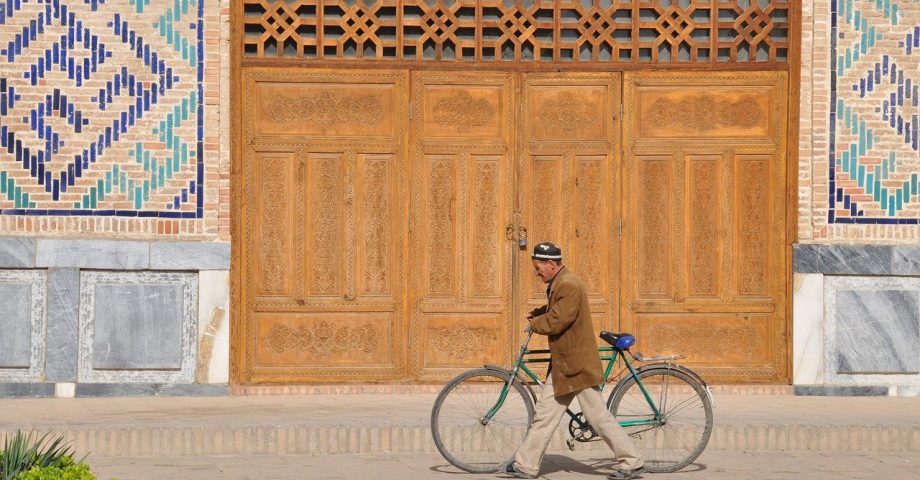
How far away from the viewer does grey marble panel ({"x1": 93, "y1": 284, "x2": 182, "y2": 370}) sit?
487 inches

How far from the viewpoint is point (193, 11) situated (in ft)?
41.2

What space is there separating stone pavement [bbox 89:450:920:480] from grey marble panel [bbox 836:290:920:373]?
7.97 feet

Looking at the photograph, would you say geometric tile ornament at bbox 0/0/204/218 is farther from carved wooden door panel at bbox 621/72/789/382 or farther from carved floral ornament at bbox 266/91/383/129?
carved wooden door panel at bbox 621/72/789/382

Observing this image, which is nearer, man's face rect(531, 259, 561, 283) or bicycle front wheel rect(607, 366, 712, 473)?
man's face rect(531, 259, 561, 283)

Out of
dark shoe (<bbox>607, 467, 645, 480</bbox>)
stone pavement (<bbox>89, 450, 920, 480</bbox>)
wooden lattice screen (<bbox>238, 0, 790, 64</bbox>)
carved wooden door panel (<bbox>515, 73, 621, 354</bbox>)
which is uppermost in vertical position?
wooden lattice screen (<bbox>238, 0, 790, 64</bbox>)

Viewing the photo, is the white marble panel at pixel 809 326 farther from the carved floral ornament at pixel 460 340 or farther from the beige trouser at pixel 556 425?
the beige trouser at pixel 556 425

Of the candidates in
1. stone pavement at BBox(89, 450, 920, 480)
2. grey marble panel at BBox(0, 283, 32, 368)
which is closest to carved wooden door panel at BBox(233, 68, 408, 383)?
grey marble panel at BBox(0, 283, 32, 368)

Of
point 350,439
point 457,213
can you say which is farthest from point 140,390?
point 457,213

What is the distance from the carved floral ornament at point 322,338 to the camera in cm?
1279

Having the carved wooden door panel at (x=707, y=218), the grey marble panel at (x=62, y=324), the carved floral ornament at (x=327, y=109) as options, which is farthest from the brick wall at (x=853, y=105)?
the grey marble panel at (x=62, y=324)

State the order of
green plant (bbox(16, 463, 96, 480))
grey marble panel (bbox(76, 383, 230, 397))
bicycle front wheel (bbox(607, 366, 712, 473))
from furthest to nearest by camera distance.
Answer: grey marble panel (bbox(76, 383, 230, 397)), bicycle front wheel (bbox(607, 366, 712, 473)), green plant (bbox(16, 463, 96, 480))

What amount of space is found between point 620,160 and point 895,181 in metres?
2.16

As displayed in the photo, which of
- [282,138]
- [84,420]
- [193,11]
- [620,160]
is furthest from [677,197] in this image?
[84,420]

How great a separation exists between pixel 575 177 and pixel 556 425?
4056 mm
